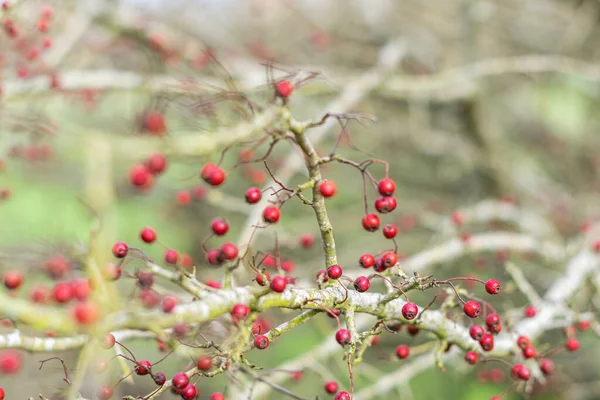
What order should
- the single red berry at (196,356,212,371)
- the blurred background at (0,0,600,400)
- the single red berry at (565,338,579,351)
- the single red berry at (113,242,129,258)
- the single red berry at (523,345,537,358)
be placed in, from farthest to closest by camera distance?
the blurred background at (0,0,600,400)
the single red berry at (565,338,579,351)
the single red berry at (523,345,537,358)
the single red berry at (113,242,129,258)
the single red berry at (196,356,212,371)

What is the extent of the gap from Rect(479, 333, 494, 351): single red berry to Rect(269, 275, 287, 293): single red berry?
98 centimetres

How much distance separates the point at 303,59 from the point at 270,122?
499cm

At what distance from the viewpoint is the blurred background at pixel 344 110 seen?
3.74m

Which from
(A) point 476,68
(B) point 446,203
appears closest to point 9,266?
(A) point 476,68

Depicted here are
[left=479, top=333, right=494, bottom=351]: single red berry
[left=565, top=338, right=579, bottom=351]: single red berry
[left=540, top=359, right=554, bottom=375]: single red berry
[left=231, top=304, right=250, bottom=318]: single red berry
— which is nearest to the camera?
[left=231, top=304, right=250, bottom=318]: single red berry

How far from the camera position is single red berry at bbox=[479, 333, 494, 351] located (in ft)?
7.20

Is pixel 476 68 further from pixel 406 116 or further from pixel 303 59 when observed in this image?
pixel 303 59

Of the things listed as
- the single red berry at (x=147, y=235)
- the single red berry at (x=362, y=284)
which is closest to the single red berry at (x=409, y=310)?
the single red berry at (x=362, y=284)

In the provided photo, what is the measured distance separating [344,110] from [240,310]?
8.60 feet

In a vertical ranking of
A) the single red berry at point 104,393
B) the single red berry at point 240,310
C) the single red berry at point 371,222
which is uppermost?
the single red berry at point 371,222

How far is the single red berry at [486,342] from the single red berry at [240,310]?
1.06 metres

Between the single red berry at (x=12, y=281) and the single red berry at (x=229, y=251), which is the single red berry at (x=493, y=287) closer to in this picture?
the single red berry at (x=229, y=251)

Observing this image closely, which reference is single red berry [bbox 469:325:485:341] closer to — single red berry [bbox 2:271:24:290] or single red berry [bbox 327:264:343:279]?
single red berry [bbox 327:264:343:279]

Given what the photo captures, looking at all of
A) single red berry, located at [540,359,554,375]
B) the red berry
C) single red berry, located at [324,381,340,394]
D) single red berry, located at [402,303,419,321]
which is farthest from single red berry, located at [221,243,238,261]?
single red berry, located at [540,359,554,375]
